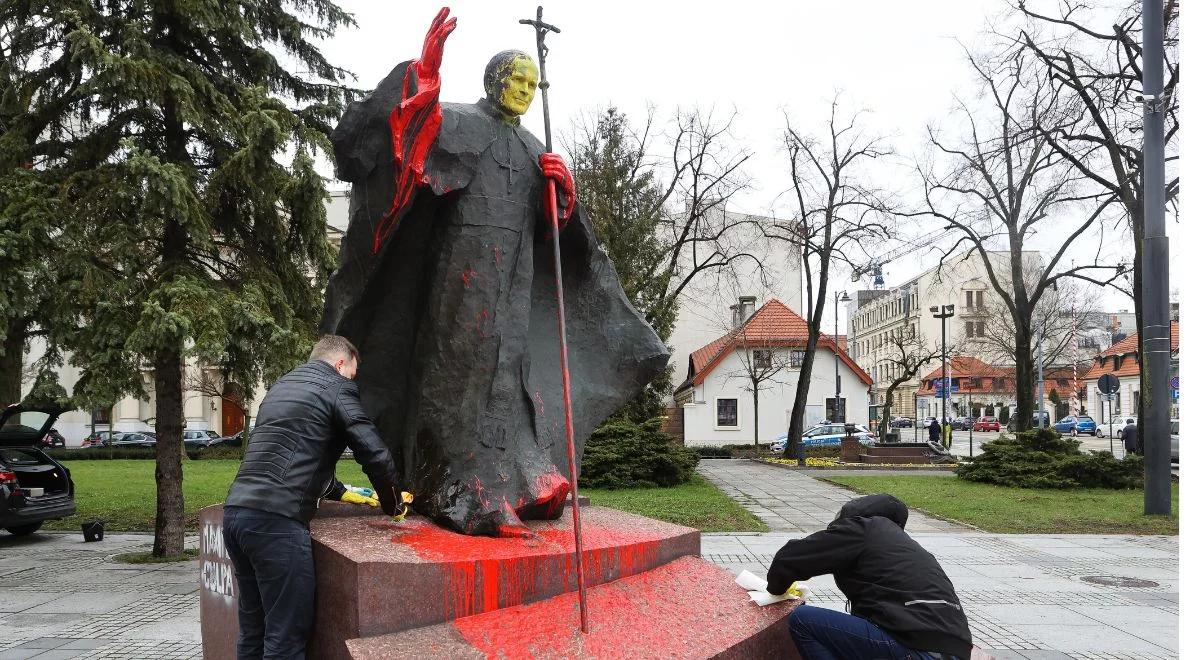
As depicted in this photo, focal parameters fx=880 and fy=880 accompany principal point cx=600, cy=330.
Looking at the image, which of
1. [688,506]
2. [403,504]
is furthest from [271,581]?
[688,506]

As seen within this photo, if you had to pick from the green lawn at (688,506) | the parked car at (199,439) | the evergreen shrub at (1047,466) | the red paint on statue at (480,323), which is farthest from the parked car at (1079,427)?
the red paint on statue at (480,323)

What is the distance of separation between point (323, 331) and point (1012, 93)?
22497 mm

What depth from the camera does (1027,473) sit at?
60.9 feet

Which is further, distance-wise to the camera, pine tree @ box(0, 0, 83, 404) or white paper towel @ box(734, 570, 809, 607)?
pine tree @ box(0, 0, 83, 404)

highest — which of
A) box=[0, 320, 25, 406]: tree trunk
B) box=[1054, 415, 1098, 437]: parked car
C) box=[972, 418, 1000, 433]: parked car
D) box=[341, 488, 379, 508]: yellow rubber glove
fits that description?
box=[0, 320, 25, 406]: tree trunk

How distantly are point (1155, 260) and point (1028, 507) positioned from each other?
4701mm

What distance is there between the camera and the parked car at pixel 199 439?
3522cm

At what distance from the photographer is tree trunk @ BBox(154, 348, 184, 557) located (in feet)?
31.9

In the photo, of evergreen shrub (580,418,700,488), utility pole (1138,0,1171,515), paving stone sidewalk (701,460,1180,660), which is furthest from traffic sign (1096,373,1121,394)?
evergreen shrub (580,418,700,488)

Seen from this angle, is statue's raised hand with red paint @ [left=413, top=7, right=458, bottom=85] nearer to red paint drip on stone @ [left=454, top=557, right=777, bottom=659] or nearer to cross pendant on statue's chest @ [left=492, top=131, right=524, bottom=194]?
cross pendant on statue's chest @ [left=492, top=131, right=524, bottom=194]

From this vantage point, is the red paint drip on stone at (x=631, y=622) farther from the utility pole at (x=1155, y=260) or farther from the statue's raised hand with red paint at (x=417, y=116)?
the utility pole at (x=1155, y=260)

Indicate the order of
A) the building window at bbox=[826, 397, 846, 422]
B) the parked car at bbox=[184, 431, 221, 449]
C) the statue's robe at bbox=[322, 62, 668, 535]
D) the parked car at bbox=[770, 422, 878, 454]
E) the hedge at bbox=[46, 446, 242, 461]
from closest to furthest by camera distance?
the statue's robe at bbox=[322, 62, 668, 535] → the hedge at bbox=[46, 446, 242, 461] → the parked car at bbox=[770, 422, 878, 454] → the parked car at bbox=[184, 431, 221, 449] → the building window at bbox=[826, 397, 846, 422]

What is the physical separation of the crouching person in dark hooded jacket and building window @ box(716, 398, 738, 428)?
32608 mm

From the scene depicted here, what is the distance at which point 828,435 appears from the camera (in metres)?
34.1
